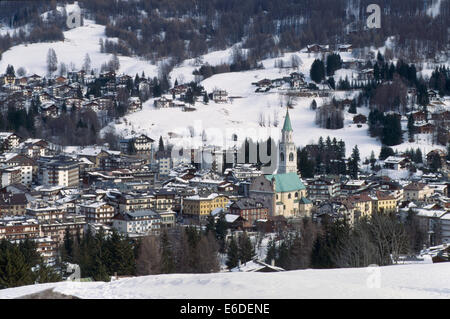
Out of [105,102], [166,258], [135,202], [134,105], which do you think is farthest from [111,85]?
[166,258]

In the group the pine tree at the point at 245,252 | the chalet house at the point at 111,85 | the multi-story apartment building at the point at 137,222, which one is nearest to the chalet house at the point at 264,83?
the chalet house at the point at 111,85

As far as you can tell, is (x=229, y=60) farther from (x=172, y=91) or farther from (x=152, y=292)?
(x=152, y=292)

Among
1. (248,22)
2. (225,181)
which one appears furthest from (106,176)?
(248,22)

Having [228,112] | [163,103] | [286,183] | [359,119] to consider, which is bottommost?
[286,183]

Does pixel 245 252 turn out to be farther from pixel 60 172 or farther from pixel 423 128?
pixel 423 128

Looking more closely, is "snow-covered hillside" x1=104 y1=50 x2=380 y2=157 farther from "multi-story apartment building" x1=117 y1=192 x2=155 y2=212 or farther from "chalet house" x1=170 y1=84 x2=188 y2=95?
"multi-story apartment building" x1=117 y1=192 x2=155 y2=212

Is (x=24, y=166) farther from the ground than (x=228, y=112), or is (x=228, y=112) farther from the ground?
(x=228, y=112)
